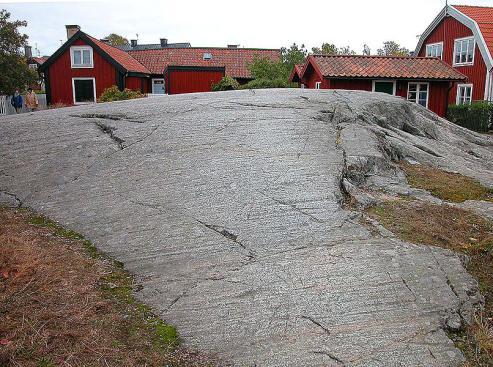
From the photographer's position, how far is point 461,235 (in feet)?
16.1

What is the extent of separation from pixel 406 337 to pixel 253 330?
43.9 inches

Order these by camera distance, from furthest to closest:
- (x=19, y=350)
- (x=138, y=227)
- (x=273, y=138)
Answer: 1. (x=273, y=138)
2. (x=138, y=227)
3. (x=19, y=350)

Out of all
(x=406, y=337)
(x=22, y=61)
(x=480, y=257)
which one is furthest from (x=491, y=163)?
(x=22, y=61)

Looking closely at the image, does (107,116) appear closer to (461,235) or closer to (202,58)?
(461,235)

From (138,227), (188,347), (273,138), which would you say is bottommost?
(188,347)

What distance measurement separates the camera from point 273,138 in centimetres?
736

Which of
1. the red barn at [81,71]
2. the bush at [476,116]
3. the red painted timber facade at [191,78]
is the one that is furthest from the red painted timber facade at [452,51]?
the red barn at [81,71]

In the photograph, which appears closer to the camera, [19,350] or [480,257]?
[19,350]

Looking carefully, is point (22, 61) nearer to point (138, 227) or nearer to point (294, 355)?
point (138, 227)

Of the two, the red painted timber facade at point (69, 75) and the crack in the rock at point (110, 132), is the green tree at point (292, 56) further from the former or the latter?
the crack in the rock at point (110, 132)

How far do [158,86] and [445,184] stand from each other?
1196 inches

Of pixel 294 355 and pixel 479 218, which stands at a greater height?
pixel 479 218

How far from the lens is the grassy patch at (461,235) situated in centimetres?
349

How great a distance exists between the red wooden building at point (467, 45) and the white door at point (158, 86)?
61.1ft
